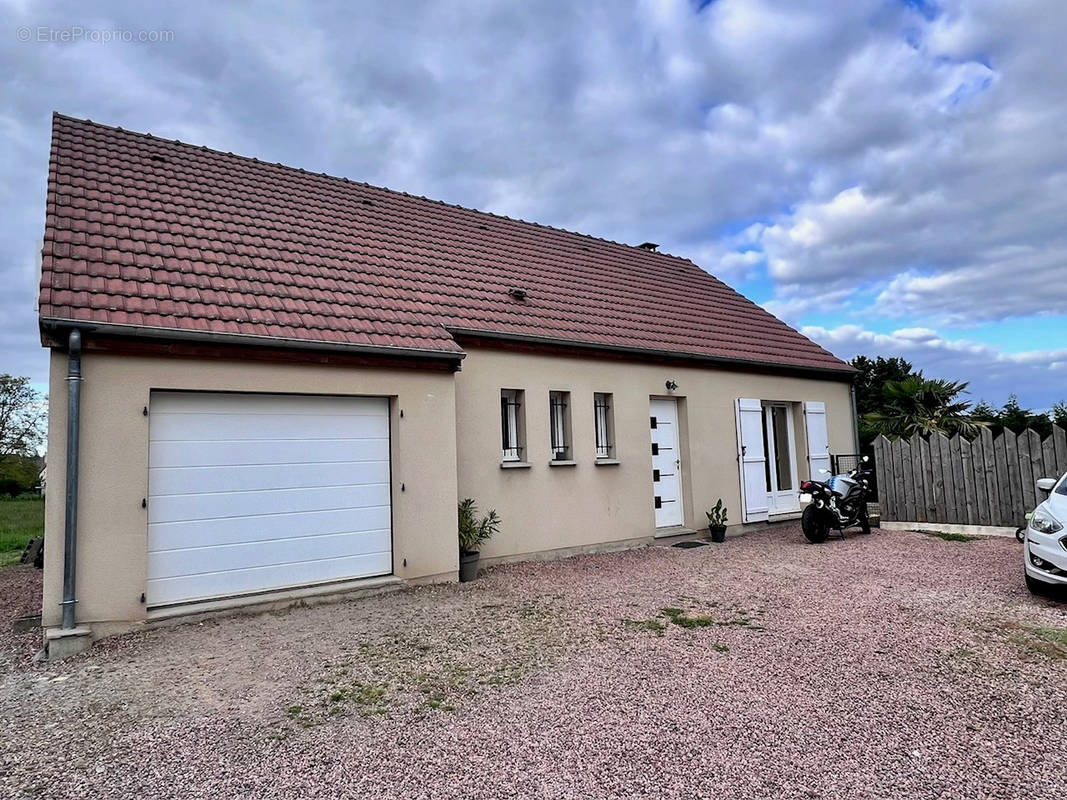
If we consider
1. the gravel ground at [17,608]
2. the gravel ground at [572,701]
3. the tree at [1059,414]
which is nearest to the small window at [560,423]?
the gravel ground at [572,701]

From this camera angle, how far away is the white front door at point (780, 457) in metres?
11.9

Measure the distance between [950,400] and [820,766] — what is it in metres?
14.2

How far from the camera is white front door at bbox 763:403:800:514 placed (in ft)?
39.0

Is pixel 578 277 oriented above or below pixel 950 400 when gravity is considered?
above

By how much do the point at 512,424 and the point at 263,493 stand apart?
349cm

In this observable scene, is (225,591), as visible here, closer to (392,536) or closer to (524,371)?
(392,536)

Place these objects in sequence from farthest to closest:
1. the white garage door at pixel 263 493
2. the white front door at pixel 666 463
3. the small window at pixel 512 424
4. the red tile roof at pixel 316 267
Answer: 1. the white front door at pixel 666 463
2. the small window at pixel 512 424
3. the red tile roof at pixel 316 267
4. the white garage door at pixel 263 493

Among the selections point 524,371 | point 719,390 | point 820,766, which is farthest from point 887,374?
point 820,766

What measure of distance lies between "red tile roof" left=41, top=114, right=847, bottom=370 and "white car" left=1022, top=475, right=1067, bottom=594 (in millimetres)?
5272

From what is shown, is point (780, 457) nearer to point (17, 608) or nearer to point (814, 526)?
point (814, 526)

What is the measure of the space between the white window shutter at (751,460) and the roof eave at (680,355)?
69 cm

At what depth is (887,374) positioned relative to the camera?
27.5 meters

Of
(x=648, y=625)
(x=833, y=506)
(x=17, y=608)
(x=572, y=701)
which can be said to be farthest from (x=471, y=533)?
(x=833, y=506)

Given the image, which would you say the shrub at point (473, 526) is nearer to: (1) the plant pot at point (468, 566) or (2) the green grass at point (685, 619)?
(1) the plant pot at point (468, 566)
